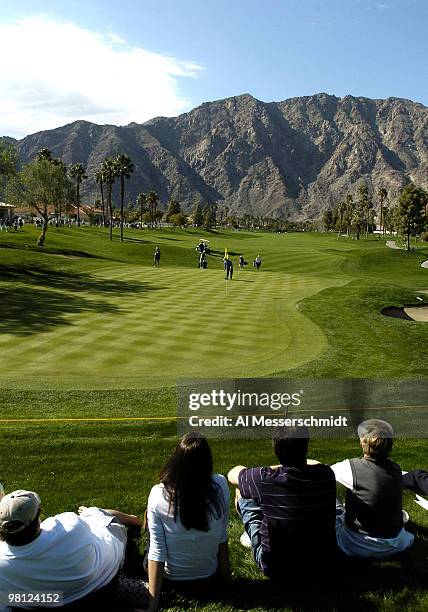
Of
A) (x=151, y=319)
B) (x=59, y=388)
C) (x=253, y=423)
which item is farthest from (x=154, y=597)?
(x=151, y=319)

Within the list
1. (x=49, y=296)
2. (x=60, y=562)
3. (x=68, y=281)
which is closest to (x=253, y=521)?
(x=60, y=562)

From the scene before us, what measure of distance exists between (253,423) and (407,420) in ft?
11.1

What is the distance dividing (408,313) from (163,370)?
18.7m

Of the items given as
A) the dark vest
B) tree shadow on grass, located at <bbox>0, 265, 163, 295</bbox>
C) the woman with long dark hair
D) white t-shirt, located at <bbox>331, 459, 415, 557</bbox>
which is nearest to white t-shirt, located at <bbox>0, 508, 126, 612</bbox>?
the woman with long dark hair

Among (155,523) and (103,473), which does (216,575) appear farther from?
(103,473)

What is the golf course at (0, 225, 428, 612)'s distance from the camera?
579cm

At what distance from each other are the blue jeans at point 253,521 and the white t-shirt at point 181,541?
590 millimetres

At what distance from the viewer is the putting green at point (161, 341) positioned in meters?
14.9

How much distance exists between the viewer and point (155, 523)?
493 cm

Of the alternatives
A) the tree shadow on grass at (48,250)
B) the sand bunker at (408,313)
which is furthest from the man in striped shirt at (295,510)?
the tree shadow on grass at (48,250)

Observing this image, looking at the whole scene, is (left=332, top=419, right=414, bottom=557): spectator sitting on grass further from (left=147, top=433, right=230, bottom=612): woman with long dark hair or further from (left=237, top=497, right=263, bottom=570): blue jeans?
(left=147, top=433, right=230, bottom=612): woman with long dark hair

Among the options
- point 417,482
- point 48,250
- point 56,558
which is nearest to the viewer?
point 56,558

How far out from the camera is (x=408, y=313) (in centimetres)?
2892

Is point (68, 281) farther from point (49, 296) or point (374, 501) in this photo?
point (374, 501)
